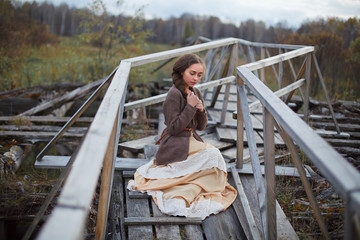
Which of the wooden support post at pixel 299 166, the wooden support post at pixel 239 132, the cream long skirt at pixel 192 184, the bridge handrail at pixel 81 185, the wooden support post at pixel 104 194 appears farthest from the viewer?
the wooden support post at pixel 239 132

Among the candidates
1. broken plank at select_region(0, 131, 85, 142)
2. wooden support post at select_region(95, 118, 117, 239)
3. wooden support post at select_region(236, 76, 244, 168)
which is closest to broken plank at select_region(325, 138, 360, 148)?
wooden support post at select_region(236, 76, 244, 168)

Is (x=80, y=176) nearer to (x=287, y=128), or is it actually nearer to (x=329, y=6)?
(x=287, y=128)

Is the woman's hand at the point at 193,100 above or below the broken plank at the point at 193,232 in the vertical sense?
above

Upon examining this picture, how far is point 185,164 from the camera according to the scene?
118 inches

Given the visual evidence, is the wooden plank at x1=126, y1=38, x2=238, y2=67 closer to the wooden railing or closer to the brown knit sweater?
the brown knit sweater

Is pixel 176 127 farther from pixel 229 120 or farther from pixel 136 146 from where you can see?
pixel 229 120

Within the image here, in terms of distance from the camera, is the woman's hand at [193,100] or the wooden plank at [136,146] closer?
the woman's hand at [193,100]

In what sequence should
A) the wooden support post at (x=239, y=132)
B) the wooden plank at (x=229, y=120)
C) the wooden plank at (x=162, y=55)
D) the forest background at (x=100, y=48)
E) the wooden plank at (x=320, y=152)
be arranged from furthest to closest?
1. the forest background at (x=100, y=48)
2. the wooden plank at (x=229, y=120)
3. the wooden plank at (x=162, y=55)
4. the wooden support post at (x=239, y=132)
5. the wooden plank at (x=320, y=152)

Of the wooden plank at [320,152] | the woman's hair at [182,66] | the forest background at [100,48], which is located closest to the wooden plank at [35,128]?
the woman's hair at [182,66]

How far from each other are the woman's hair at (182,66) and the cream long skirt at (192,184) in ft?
1.65

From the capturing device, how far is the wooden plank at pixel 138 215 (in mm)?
2449

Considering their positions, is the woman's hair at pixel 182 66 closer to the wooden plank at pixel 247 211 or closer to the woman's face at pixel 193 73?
the woman's face at pixel 193 73

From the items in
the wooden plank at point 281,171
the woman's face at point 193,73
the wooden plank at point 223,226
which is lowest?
the wooden plank at point 223,226

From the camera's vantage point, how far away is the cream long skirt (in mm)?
2762
